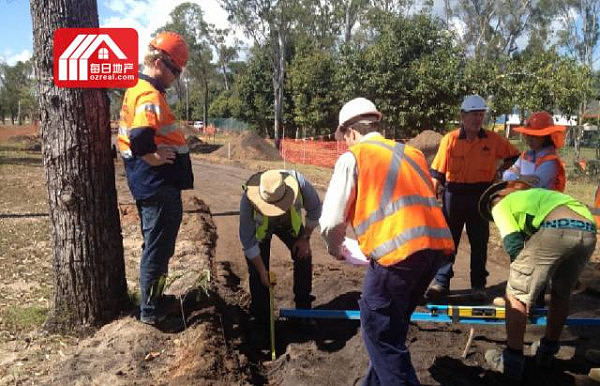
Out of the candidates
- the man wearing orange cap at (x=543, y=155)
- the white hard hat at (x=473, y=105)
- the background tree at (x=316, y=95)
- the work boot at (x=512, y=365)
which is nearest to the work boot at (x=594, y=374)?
the work boot at (x=512, y=365)

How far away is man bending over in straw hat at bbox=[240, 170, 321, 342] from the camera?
389 cm

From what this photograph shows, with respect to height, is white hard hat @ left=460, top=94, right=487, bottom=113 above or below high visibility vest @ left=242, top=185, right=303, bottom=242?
above

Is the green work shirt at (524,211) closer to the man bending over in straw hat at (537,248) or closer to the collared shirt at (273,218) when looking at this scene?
the man bending over in straw hat at (537,248)

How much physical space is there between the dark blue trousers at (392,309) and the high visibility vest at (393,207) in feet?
0.29

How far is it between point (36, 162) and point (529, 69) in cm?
1933

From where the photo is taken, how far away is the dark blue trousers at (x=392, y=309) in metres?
2.74

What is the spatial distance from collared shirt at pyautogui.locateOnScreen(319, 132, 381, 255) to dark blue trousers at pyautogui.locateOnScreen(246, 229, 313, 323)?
5.00 ft

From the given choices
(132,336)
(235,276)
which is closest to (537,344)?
(132,336)

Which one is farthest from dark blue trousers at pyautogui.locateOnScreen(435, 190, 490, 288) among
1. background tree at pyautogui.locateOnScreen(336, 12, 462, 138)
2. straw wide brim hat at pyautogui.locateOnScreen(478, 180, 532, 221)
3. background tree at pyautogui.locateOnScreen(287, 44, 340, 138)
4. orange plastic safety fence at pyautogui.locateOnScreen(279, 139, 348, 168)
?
background tree at pyautogui.locateOnScreen(287, 44, 340, 138)

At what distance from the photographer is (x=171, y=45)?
3.74 m

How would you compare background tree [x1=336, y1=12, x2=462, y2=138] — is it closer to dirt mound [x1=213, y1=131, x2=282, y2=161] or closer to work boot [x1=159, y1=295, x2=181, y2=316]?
dirt mound [x1=213, y1=131, x2=282, y2=161]

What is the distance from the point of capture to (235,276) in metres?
6.21

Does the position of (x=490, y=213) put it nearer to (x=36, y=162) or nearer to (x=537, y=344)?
(x=537, y=344)

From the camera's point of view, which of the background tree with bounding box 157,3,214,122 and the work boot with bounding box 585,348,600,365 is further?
the background tree with bounding box 157,3,214,122
